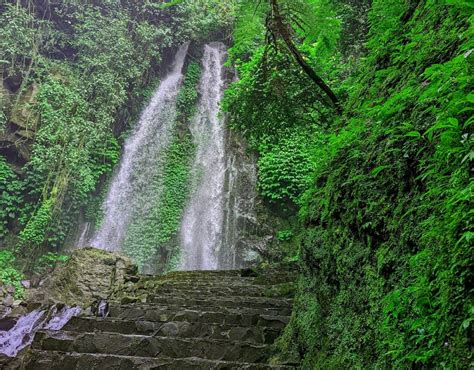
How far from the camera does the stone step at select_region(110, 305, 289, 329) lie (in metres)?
4.19

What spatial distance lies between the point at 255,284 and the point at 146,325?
9.27ft

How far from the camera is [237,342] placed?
356 cm

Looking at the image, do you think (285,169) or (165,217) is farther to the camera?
(165,217)

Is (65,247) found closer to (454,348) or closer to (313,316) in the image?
(313,316)

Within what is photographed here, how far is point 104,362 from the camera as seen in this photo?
3441 millimetres

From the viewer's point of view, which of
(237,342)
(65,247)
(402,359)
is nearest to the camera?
(402,359)

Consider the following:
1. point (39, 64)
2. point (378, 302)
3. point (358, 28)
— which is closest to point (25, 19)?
point (39, 64)

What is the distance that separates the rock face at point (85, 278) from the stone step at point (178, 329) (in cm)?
338

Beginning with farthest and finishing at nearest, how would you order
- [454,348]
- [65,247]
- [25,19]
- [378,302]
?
[25,19] < [65,247] < [378,302] < [454,348]

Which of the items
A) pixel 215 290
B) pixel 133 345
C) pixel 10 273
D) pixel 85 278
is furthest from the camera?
pixel 10 273

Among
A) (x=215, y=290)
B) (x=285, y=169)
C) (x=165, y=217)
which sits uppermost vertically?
(x=215, y=290)

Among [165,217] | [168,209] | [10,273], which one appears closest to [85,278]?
[10,273]

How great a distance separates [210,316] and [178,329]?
0.43 meters

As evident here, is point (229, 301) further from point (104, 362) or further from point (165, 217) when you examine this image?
point (165, 217)
